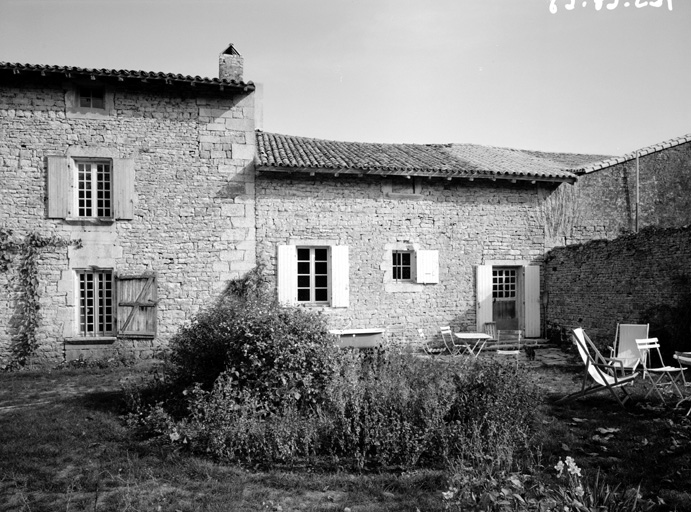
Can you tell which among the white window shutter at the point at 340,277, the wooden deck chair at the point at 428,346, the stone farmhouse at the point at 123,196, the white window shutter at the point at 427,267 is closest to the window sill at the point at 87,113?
the stone farmhouse at the point at 123,196

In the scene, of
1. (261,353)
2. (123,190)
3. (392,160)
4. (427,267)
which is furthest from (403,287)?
(123,190)

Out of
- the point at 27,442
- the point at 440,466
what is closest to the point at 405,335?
the point at 440,466

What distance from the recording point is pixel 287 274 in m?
10.6

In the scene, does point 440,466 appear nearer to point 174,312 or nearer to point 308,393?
point 308,393

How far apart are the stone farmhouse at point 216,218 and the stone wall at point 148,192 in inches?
1.1

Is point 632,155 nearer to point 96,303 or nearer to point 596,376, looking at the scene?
point 596,376

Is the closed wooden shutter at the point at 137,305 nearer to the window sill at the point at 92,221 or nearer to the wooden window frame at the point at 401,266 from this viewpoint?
the window sill at the point at 92,221

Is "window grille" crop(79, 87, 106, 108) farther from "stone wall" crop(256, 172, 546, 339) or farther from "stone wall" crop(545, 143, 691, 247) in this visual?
"stone wall" crop(545, 143, 691, 247)

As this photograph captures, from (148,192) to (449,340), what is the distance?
7233mm

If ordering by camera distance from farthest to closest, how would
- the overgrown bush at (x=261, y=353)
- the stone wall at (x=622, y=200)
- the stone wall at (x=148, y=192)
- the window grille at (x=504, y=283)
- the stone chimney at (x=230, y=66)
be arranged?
the stone wall at (x=622, y=200) → the window grille at (x=504, y=283) → the stone chimney at (x=230, y=66) → the stone wall at (x=148, y=192) → the overgrown bush at (x=261, y=353)

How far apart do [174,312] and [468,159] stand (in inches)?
314

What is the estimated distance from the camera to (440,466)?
430cm

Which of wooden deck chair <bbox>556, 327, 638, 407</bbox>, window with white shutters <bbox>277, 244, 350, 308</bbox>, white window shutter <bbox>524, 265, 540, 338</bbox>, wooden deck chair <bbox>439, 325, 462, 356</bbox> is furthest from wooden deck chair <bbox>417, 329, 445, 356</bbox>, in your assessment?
wooden deck chair <bbox>556, 327, 638, 407</bbox>

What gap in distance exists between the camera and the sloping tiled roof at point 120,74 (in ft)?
30.9
